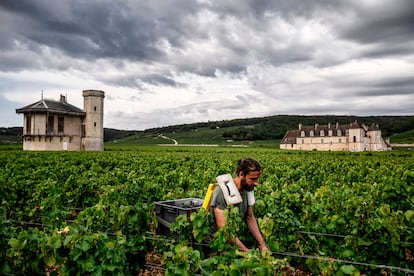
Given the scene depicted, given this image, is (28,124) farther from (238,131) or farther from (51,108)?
(238,131)

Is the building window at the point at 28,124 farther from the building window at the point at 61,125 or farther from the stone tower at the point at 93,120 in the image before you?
the stone tower at the point at 93,120

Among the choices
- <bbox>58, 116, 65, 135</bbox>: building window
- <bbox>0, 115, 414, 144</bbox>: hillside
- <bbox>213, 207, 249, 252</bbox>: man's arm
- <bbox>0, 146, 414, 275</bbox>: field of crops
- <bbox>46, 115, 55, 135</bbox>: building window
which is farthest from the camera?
<bbox>0, 115, 414, 144</bbox>: hillside

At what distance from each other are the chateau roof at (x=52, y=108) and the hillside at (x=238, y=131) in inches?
1838

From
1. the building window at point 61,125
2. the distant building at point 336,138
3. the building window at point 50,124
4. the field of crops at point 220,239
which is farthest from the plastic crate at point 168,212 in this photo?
the distant building at point 336,138

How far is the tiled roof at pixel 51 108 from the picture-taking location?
149ft

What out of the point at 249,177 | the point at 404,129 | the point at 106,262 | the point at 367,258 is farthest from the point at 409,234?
the point at 404,129

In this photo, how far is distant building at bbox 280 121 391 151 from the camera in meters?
81.9

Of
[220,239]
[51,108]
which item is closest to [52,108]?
[51,108]

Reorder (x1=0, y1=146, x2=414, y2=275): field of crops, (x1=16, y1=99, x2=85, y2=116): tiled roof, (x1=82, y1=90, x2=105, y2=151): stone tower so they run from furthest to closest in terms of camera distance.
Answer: (x1=82, y1=90, x2=105, y2=151): stone tower < (x1=16, y1=99, x2=85, y2=116): tiled roof < (x1=0, y1=146, x2=414, y2=275): field of crops

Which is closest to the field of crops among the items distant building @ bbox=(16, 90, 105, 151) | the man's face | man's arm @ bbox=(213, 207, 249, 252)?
man's arm @ bbox=(213, 207, 249, 252)

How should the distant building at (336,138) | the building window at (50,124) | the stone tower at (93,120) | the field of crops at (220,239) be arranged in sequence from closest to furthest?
1. the field of crops at (220,239)
2. the building window at (50,124)
3. the stone tower at (93,120)
4. the distant building at (336,138)

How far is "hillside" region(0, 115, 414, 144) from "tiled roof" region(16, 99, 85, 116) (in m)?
46.9

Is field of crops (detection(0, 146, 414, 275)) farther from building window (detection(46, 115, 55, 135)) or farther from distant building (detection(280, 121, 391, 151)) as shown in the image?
distant building (detection(280, 121, 391, 151))

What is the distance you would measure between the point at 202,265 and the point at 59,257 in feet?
5.35
